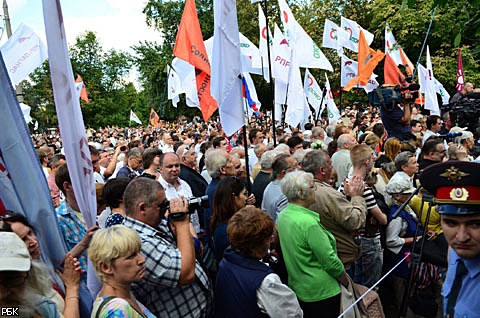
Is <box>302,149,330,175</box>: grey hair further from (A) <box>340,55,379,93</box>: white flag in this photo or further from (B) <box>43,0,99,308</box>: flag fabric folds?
(A) <box>340,55,379,93</box>: white flag

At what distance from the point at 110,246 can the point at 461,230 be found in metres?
1.86

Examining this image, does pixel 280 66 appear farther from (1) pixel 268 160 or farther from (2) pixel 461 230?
(2) pixel 461 230

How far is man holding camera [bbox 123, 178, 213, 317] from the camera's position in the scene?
2.91 metres

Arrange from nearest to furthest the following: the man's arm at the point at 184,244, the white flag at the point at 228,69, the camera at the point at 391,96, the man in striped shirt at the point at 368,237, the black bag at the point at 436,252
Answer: the man's arm at the point at 184,244 → the black bag at the point at 436,252 → the man in striped shirt at the point at 368,237 → the white flag at the point at 228,69 → the camera at the point at 391,96

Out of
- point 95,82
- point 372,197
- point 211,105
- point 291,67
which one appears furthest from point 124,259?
point 95,82

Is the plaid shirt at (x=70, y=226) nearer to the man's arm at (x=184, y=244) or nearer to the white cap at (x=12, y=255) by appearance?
the man's arm at (x=184, y=244)

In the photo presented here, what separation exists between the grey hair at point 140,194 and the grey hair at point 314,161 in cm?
182

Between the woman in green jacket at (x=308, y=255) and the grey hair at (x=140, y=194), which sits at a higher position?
the grey hair at (x=140, y=194)

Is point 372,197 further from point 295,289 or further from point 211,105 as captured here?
point 211,105

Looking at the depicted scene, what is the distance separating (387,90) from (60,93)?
22.4 ft

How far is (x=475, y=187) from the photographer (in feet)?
7.37

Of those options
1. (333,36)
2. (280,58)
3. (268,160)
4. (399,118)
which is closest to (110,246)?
(268,160)

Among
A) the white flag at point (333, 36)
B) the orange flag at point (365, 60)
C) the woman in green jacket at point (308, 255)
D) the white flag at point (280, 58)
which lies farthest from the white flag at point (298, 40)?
the woman in green jacket at point (308, 255)

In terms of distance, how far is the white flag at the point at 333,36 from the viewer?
13.2 meters
